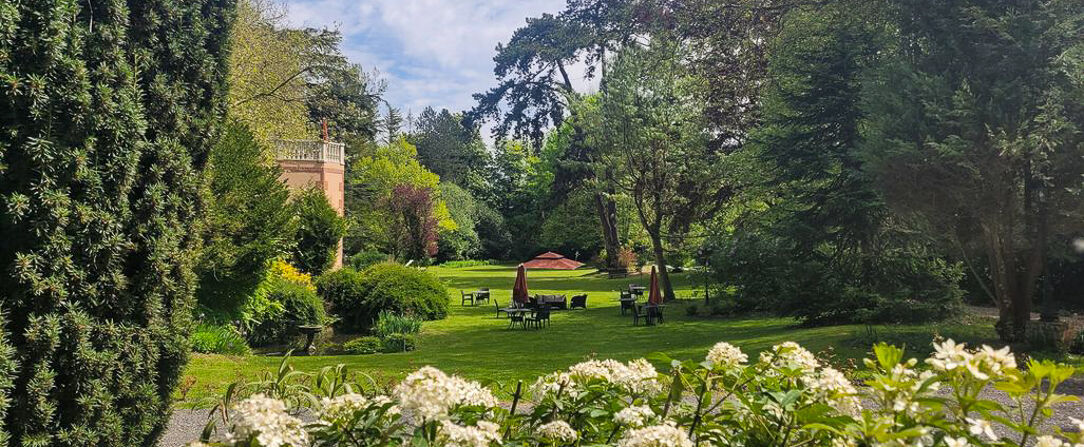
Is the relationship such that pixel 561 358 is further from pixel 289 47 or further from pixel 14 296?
pixel 289 47

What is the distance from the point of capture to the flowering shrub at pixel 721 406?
4.55ft

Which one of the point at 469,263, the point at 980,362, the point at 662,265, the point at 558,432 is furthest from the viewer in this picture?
the point at 469,263

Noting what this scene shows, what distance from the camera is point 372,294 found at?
15719mm

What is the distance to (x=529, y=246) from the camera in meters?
48.1

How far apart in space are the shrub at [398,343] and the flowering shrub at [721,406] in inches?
429

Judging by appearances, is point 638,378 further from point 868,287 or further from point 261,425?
point 868,287

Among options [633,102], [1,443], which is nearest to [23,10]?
[1,443]

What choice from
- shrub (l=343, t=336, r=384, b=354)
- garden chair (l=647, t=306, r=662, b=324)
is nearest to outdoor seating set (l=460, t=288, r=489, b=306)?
garden chair (l=647, t=306, r=662, b=324)

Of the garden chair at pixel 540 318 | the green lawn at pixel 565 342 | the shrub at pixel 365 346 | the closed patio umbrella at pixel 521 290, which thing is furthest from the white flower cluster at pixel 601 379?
the closed patio umbrella at pixel 521 290

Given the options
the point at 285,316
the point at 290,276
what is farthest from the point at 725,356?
the point at 290,276

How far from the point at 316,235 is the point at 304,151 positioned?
4866 millimetres

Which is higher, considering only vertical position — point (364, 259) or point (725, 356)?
point (364, 259)

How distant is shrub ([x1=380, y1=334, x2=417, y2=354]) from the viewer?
12.8m

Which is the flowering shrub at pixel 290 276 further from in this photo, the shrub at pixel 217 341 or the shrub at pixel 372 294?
the shrub at pixel 217 341
